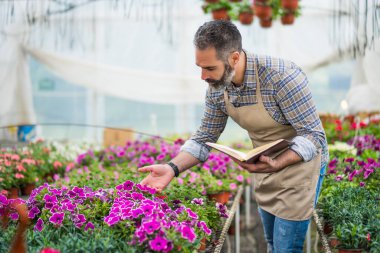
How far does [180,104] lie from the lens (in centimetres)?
929

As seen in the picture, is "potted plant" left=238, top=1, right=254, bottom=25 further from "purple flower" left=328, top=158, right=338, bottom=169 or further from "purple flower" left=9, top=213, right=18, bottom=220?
"purple flower" left=9, top=213, right=18, bottom=220

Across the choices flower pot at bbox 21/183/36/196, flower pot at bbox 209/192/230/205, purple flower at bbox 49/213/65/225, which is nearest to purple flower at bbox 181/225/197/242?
purple flower at bbox 49/213/65/225

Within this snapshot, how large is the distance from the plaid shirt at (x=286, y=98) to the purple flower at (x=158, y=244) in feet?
2.27

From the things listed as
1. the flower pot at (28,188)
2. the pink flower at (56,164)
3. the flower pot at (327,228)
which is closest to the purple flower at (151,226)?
the flower pot at (327,228)

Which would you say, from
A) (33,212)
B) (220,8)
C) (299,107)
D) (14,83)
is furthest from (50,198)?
(14,83)

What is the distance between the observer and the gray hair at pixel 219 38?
2201 mm

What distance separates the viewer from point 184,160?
2582mm

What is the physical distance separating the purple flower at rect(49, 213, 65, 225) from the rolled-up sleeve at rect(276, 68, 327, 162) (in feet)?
3.36

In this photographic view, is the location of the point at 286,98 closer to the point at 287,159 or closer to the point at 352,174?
the point at 287,159

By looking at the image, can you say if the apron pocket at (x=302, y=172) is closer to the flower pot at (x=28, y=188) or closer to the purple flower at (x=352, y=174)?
the purple flower at (x=352, y=174)

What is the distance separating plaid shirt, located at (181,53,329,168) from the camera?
7.46 ft

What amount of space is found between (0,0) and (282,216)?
9.56 ft

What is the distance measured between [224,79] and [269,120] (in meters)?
0.30

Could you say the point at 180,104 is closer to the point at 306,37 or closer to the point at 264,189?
the point at 306,37
